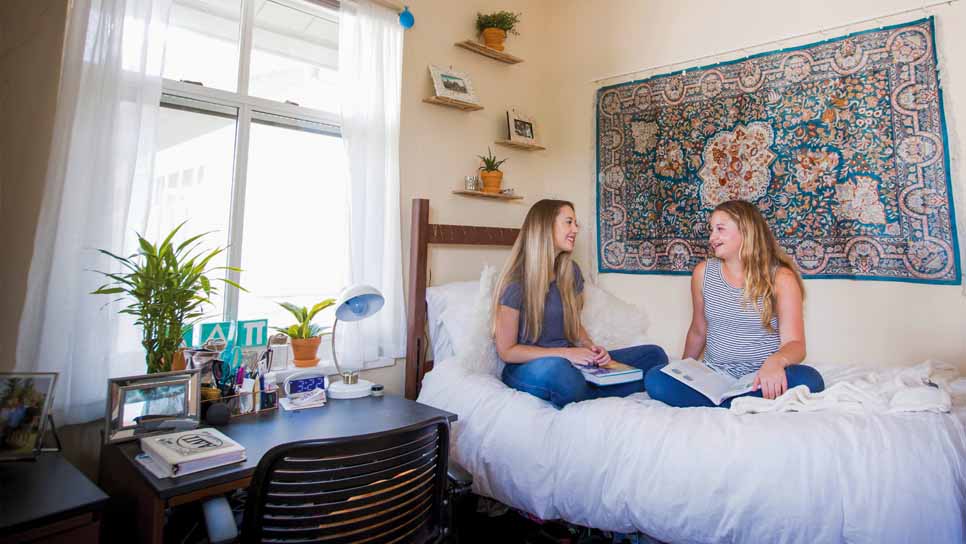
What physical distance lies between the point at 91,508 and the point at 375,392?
0.96 metres

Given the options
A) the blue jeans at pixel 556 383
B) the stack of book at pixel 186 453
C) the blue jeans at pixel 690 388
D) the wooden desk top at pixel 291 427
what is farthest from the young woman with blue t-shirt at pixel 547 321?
the stack of book at pixel 186 453

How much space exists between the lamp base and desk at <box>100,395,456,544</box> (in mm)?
23

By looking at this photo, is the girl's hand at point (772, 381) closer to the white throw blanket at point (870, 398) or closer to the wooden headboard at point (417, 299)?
the white throw blanket at point (870, 398)

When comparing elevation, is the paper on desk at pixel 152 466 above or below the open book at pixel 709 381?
below

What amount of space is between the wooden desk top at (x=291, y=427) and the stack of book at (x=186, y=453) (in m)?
0.02

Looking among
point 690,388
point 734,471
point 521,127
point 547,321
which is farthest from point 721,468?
point 521,127

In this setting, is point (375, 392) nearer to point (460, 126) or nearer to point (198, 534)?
point (198, 534)

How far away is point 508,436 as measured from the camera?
69.5 inches

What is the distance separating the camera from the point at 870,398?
1.49 metres

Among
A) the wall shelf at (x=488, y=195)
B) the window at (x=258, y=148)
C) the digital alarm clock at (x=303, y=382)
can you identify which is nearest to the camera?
the digital alarm clock at (x=303, y=382)

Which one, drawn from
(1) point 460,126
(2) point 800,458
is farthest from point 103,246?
(2) point 800,458

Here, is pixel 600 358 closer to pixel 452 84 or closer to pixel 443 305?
pixel 443 305

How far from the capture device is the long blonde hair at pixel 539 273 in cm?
218

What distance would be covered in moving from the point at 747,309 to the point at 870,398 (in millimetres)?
576
